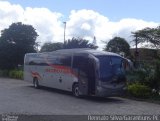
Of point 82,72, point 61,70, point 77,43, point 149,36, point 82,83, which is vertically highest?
point 149,36

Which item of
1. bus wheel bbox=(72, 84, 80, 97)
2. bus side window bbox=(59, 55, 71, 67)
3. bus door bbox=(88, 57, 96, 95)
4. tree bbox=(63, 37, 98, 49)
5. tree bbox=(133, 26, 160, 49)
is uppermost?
tree bbox=(133, 26, 160, 49)

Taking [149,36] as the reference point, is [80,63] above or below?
below

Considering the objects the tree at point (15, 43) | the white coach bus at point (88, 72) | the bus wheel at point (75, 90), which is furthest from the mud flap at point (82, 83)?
the tree at point (15, 43)

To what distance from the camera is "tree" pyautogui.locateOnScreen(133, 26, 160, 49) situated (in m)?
70.6

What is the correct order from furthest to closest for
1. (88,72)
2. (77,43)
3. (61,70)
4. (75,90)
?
(77,43) < (61,70) < (75,90) < (88,72)

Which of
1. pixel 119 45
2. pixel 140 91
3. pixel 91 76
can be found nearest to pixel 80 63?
pixel 91 76

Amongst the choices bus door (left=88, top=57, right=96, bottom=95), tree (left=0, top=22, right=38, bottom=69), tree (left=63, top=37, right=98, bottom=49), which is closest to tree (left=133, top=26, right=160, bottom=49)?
tree (left=0, top=22, right=38, bottom=69)

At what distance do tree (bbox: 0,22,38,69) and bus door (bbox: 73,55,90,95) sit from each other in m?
32.6

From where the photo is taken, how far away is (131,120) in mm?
15336

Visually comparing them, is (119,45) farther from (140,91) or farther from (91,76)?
(91,76)

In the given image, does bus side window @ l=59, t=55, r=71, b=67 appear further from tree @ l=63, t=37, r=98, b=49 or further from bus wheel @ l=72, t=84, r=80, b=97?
tree @ l=63, t=37, r=98, b=49

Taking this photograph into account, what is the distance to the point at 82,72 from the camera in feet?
79.5

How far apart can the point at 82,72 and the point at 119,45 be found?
42952mm

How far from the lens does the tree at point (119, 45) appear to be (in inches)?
2569
